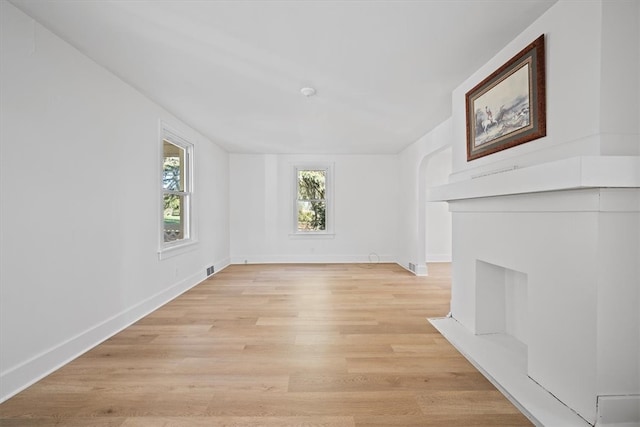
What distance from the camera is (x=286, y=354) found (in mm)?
2461

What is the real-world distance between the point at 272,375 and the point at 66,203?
203 centimetres

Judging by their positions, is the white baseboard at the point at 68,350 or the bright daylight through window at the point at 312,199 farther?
the bright daylight through window at the point at 312,199

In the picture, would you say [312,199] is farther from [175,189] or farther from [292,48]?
[292,48]

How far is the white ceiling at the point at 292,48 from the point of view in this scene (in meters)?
1.95

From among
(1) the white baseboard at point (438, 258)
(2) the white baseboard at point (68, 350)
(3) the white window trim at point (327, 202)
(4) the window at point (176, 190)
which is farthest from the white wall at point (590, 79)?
(1) the white baseboard at point (438, 258)

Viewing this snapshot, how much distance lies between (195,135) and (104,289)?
285 centimetres

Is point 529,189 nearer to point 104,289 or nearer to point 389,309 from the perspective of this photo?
point 389,309

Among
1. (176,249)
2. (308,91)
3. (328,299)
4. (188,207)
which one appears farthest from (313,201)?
(308,91)

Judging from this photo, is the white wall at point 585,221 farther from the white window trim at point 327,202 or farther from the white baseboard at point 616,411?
the white window trim at point 327,202

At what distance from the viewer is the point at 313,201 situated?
6.91m

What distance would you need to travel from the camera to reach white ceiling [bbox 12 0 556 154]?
1946mm

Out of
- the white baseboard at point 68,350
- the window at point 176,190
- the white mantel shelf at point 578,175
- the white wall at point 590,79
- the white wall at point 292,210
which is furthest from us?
the white wall at point 292,210

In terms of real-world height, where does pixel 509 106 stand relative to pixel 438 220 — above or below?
above

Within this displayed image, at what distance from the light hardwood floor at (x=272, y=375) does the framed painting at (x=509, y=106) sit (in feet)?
5.72
